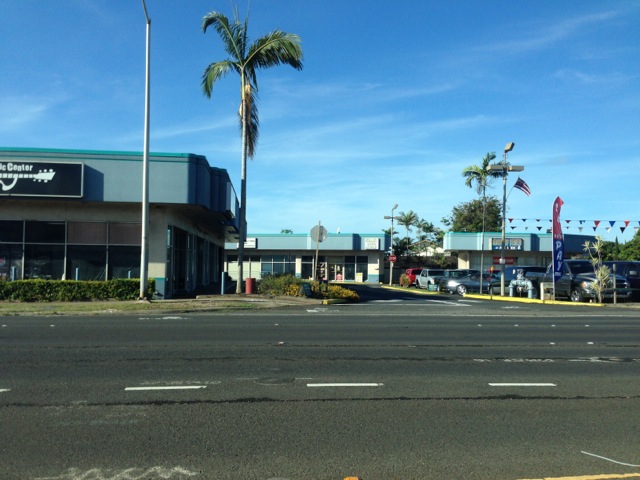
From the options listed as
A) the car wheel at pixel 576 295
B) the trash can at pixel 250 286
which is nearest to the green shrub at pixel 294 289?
the trash can at pixel 250 286

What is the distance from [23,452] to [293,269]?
2118 inches

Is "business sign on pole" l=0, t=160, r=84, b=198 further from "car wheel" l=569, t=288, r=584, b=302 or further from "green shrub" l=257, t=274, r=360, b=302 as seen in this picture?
"car wheel" l=569, t=288, r=584, b=302

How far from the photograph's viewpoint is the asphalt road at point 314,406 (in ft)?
17.6

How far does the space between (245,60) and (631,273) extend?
61.5ft

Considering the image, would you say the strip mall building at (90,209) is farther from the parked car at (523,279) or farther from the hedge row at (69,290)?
the parked car at (523,279)

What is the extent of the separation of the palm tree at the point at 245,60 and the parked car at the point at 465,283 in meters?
16.0

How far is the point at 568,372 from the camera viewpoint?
9547 millimetres

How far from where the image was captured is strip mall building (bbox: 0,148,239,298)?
922 inches

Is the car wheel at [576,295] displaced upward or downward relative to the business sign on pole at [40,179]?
downward

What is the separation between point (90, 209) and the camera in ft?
82.7

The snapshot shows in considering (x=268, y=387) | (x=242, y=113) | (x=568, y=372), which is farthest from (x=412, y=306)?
(x=268, y=387)

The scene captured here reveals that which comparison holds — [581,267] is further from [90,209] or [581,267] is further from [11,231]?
[11,231]

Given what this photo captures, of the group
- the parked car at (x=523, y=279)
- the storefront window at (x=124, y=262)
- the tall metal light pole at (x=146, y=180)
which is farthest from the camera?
the parked car at (x=523, y=279)

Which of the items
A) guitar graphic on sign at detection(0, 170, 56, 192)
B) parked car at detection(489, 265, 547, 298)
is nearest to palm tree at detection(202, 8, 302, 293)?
guitar graphic on sign at detection(0, 170, 56, 192)
